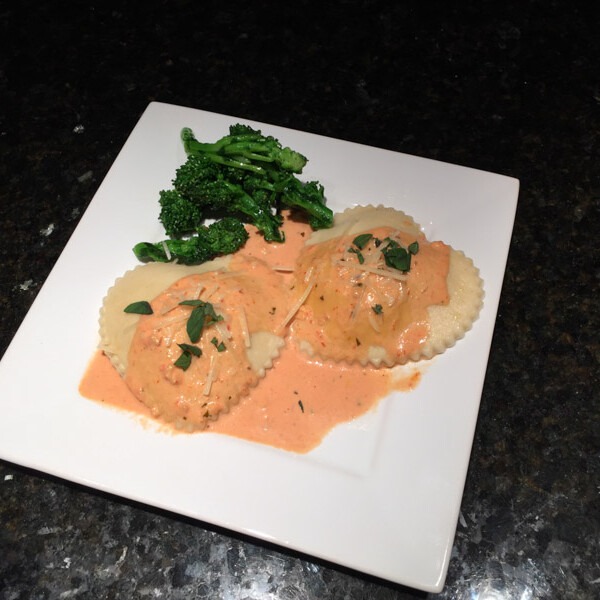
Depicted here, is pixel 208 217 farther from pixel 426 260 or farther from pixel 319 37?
pixel 319 37

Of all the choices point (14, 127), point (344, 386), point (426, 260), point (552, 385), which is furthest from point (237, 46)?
point (552, 385)

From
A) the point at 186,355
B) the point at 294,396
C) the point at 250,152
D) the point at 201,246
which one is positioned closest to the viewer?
the point at 186,355

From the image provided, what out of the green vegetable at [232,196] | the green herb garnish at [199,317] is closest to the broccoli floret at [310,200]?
the green vegetable at [232,196]

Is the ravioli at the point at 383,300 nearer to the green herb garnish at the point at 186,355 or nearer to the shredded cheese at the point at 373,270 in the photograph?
the shredded cheese at the point at 373,270

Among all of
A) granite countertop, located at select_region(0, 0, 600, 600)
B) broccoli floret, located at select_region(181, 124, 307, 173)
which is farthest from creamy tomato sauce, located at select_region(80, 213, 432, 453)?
broccoli floret, located at select_region(181, 124, 307, 173)

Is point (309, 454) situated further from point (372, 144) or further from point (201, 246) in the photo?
point (372, 144)

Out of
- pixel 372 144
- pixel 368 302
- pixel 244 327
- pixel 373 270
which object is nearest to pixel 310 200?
pixel 373 270

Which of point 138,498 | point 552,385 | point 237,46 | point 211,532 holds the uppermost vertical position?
point 237,46
